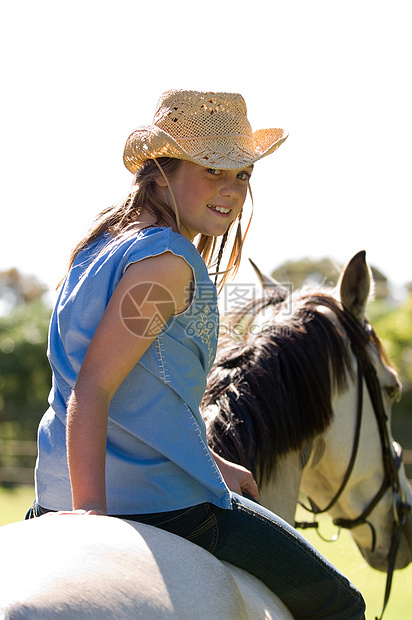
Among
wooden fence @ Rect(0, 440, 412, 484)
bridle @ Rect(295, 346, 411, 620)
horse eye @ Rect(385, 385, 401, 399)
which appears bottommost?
wooden fence @ Rect(0, 440, 412, 484)

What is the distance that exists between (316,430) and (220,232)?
1099 millimetres

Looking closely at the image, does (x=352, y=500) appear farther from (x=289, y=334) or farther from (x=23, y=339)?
(x=23, y=339)

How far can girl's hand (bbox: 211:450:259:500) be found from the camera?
1.75 m

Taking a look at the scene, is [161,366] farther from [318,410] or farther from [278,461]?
[318,410]

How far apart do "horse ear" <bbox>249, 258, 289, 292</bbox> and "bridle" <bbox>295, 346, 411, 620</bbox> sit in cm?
53

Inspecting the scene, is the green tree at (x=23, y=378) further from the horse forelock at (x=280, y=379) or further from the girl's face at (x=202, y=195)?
the girl's face at (x=202, y=195)

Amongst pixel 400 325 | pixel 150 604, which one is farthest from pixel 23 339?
pixel 150 604

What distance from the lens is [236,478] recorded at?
178cm

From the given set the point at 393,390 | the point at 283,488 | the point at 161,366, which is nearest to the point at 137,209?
the point at 161,366

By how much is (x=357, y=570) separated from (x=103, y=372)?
7.85 feet

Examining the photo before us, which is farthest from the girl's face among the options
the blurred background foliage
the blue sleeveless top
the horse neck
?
the blurred background foliage

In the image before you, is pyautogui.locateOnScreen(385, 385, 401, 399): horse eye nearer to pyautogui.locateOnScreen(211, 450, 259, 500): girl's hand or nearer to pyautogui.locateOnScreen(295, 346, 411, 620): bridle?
pyautogui.locateOnScreen(295, 346, 411, 620): bridle

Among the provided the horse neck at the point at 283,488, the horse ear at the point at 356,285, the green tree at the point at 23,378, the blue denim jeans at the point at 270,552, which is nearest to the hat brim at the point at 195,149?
the blue denim jeans at the point at 270,552

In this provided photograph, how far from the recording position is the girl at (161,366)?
123cm
